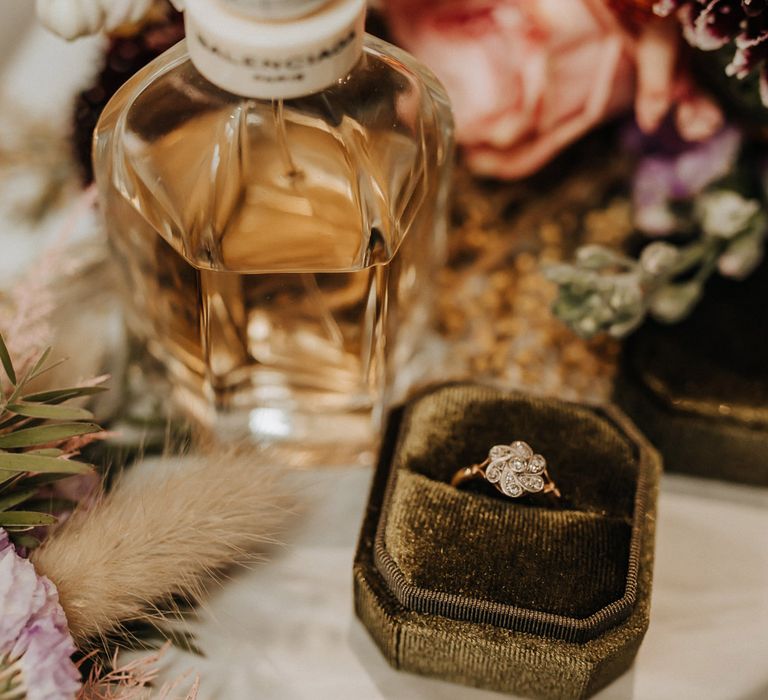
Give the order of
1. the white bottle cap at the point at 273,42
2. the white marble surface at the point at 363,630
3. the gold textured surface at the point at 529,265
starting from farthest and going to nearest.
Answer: the gold textured surface at the point at 529,265, the white marble surface at the point at 363,630, the white bottle cap at the point at 273,42

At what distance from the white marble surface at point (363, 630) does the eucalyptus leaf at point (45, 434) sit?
122mm

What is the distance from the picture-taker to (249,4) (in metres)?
0.33

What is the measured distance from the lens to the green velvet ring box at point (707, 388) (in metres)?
0.49

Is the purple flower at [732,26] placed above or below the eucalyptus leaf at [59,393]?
above

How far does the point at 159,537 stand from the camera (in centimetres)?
41

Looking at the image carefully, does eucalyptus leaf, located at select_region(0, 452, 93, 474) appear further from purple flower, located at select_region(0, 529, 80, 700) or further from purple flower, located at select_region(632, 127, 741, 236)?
purple flower, located at select_region(632, 127, 741, 236)

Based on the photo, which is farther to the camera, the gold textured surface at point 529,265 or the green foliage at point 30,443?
the gold textured surface at point 529,265

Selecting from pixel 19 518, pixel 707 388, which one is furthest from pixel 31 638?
pixel 707 388

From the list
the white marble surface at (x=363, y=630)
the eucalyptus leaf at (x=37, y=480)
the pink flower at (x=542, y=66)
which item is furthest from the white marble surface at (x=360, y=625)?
the pink flower at (x=542, y=66)

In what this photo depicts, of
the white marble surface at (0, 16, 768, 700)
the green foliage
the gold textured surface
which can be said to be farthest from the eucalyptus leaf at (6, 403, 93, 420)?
the gold textured surface

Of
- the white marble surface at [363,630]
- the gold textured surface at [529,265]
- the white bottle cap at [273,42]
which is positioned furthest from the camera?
the gold textured surface at [529,265]

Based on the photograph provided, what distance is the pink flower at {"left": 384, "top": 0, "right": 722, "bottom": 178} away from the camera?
490mm

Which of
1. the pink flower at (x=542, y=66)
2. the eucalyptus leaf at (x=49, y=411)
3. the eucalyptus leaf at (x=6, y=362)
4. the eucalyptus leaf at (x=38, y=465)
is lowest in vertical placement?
the eucalyptus leaf at (x=38, y=465)

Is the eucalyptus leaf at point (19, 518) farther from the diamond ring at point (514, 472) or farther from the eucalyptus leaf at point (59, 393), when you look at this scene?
the diamond ring at point (514, 472)
